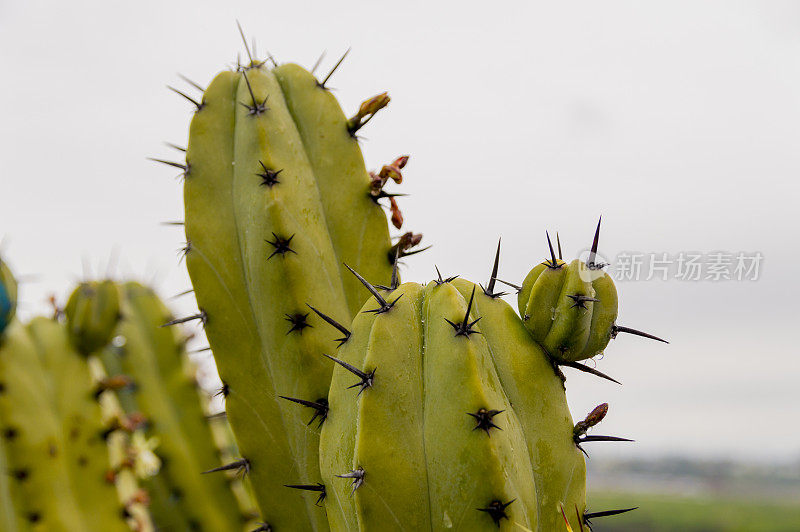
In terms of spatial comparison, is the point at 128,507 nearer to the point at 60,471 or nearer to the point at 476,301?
the point at 60,471

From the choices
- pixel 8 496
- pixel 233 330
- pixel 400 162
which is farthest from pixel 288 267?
pixel 8 496

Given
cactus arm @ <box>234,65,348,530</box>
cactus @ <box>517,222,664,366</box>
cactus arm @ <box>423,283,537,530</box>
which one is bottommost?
cactus arm @ <box>423,283,537,530</box>

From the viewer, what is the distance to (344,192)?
1.98m

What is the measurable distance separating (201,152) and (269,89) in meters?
0.25

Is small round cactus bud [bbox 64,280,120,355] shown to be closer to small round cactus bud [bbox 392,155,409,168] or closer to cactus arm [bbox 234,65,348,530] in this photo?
cactus arm [bbox 234,65,348,530]

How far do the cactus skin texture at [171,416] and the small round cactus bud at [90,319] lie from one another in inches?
9.4

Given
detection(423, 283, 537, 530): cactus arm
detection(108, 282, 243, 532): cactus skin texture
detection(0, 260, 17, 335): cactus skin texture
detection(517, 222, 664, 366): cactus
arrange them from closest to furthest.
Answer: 1. detection(423, 283, 537, 530): cactus arm
2. detection(517, 222, 664, 366): cactus
3. detection(0, 260, 17, 335): cactus skin texture
4. detection(108, 282, 243, 532): cactus skin texture

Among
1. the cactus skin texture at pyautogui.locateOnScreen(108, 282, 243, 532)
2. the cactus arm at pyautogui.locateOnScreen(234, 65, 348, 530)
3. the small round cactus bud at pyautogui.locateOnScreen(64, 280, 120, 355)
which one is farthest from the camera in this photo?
the cactus skin texture at pyautogui.locateOnScreen(108, 282, 243, 532)

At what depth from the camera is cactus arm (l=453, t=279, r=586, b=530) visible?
1.48 metres

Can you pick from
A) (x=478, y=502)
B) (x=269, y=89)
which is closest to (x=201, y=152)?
(x=269, y=89)

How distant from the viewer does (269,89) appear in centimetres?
205

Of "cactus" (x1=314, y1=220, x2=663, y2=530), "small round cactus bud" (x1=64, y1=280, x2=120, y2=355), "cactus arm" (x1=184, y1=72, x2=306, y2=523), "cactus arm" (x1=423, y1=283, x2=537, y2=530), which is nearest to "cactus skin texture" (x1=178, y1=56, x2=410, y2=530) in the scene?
"cactus arm" (x1=184, y1=72, x2=306, y2=523)

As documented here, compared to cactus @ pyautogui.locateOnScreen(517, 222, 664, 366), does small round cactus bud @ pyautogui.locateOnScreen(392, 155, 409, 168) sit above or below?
above

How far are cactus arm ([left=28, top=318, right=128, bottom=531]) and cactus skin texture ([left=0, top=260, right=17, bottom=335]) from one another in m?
0.17
